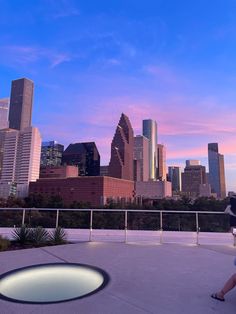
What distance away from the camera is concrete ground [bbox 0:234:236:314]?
10.9 feet

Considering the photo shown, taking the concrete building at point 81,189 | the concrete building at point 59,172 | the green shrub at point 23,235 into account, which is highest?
the concrete building at point 59,172

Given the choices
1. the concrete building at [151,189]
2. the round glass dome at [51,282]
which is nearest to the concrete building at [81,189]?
the concrete building at [151,189]

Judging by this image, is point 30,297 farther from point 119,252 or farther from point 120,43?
point 120,43

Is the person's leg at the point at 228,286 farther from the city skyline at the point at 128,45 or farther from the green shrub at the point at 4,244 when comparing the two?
the city skyline at the point at 128,45

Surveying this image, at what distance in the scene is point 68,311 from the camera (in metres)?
3.22

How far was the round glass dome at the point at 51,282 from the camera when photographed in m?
3.89

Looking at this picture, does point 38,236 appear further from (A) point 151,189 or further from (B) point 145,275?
(A) point 151,189

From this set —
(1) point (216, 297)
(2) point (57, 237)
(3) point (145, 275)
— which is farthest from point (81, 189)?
(1) point (216, 297)

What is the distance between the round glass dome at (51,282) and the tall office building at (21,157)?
155157 mm

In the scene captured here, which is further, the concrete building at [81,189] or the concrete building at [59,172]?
the concrete building at [59,172]

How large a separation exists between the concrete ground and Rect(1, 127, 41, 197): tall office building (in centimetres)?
15386

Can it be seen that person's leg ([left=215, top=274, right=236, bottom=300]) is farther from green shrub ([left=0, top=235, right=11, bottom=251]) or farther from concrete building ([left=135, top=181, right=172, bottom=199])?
concrete building ([left=135, top=181, right=172, bottom=199])

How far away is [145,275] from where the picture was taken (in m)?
4.78

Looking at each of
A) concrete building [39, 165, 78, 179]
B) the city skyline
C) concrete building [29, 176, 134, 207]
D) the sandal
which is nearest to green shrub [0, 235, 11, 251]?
the sandal
